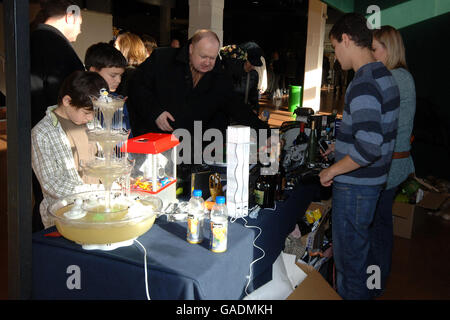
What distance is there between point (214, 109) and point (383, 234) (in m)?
1.32

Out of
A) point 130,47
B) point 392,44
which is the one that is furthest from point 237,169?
point 130,47

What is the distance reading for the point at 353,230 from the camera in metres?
1.83

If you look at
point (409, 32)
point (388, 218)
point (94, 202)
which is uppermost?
point (409, 32)

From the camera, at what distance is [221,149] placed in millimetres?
2420

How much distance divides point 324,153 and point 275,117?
678cm

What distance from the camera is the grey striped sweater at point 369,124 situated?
1.63m

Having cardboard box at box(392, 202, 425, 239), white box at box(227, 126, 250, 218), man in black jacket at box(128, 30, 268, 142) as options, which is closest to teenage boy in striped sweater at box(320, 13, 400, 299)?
white box at box(227, 126, 250, 218)

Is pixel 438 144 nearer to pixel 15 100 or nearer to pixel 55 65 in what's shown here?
pixel 55 65

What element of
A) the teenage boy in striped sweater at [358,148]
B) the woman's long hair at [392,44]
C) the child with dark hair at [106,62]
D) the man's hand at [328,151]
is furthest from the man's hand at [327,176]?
the child with dark hair at [106,62]

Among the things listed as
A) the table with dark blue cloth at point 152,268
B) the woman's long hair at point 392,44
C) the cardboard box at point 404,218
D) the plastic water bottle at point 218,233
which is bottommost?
the cardboard box at point 404,218

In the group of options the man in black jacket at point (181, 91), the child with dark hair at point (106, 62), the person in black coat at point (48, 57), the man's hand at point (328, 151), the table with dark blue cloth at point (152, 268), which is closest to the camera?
the table with dark blue cloth at point (152, 268)

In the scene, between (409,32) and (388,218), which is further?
(409,32)

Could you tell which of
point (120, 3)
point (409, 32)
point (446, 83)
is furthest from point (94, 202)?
point (120, 3)

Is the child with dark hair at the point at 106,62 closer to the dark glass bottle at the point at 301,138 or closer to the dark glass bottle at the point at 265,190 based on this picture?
the dark glass bottle at the point at 265,190
